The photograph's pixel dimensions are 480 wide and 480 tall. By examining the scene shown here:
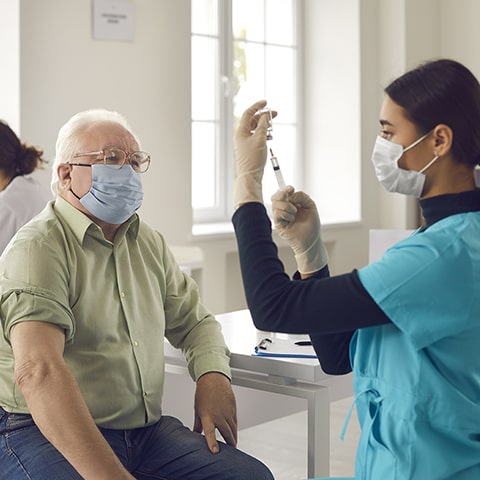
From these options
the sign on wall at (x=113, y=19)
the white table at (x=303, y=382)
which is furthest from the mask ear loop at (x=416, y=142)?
the sign on wall at (x=113, y=19)

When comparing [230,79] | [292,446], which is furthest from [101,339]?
[230,79]

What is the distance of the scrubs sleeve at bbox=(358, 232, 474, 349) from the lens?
4.08 feet

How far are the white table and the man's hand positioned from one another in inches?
3.4

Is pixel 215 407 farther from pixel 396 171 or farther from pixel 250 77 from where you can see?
pixel 250 77

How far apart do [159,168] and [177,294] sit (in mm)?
2231

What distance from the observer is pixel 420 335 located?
1262mm

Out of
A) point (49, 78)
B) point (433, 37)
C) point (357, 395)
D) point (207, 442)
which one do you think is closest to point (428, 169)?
point (357, 395)

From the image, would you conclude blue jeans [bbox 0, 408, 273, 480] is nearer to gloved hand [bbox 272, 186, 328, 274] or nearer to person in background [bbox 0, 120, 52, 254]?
gloved hand [bbox 272, 186, 328, 274]

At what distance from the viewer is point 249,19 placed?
5074 millimetres

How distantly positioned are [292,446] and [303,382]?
175cm

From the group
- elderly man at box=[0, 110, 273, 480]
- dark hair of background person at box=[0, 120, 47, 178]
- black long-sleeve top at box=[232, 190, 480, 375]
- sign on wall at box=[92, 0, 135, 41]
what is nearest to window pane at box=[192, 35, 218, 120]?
sign on wall at box=[92, 0, 135, 41]

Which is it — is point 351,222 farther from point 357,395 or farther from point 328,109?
point 357,395

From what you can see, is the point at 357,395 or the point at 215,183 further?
the point at 215,183

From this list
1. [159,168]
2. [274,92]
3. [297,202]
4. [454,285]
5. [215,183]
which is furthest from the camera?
[274,92]
